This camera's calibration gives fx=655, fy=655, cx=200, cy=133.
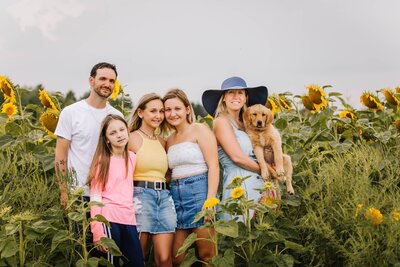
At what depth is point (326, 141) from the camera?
6.28 metres

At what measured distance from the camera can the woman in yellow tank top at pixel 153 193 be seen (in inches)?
179

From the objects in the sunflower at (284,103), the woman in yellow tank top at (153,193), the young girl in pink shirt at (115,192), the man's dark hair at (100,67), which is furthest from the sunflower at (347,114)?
the young girl in pink shirt at (115,192)

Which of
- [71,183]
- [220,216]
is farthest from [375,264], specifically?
[71,183]

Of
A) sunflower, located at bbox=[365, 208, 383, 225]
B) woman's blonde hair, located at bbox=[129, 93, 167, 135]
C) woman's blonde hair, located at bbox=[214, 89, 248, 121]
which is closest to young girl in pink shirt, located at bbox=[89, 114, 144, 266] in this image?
woman's blonde hair, located at bbox=[129, 93, 167, 135]

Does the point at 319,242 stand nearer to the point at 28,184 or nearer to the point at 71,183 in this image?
the point at 71,183

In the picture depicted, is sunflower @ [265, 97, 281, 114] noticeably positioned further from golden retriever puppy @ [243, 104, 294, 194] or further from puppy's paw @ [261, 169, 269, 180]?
puppy's paw @ [261, 169, 269, 180]

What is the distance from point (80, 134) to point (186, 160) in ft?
2.54

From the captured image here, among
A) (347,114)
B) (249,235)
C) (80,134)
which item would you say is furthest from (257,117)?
(347,114)

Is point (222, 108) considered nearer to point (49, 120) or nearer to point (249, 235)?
point (249, 235)

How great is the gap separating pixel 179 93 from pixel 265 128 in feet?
2.27

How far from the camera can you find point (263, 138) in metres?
4.89

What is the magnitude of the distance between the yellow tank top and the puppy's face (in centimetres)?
71

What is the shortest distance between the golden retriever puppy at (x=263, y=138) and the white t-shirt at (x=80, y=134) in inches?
44.3

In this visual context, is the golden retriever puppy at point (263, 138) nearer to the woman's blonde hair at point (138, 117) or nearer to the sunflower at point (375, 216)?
the woman's blonde hair at point (138, 117)
